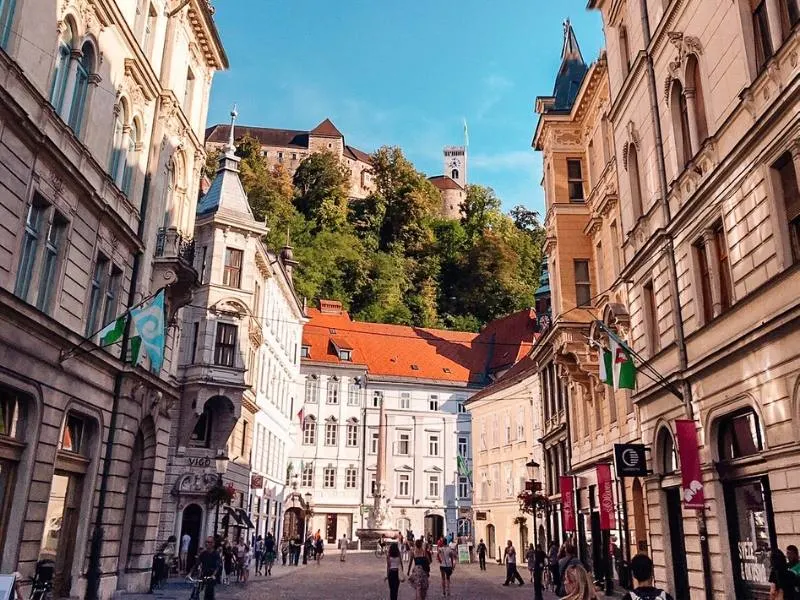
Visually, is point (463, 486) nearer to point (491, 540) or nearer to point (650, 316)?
point (491, 540)

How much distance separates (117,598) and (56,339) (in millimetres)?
7330

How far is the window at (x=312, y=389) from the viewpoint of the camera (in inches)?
2306

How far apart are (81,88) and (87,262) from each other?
3874mm

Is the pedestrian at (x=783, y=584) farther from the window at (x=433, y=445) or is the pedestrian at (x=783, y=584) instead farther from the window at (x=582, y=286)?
the window at (x=433, y=445)

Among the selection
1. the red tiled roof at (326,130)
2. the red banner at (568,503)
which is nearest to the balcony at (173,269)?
the red banner at (568,503)

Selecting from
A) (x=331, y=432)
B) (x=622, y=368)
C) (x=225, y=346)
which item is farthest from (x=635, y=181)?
(x=331, y=432)

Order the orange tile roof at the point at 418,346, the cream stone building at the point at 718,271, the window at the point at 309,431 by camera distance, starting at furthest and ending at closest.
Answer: the orange tile roof at the point at 418,346
the window at the point at 309,431
the cream stone building at the point at 718,271

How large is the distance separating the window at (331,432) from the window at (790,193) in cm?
4990

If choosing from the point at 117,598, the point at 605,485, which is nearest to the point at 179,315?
the point at 117,598

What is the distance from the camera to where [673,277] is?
52.3 feet

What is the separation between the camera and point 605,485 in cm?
2119

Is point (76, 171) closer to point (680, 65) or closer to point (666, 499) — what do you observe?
point (680, 65)

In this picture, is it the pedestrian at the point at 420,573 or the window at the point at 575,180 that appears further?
the window at the point at 575,180

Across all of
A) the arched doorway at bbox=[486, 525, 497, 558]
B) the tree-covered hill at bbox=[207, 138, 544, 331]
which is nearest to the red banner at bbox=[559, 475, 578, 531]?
the arched doorway at bbox=[486, 525, 497, 558]
